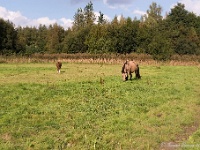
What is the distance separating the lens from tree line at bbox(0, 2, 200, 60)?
57.3m

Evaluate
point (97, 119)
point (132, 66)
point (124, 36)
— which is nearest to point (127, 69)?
point (132, 66)

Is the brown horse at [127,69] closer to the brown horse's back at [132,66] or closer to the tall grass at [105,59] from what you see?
the brown horse's back at [132,66]

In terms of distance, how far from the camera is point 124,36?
61125 millimetres

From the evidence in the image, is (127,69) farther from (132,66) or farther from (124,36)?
(124,36)

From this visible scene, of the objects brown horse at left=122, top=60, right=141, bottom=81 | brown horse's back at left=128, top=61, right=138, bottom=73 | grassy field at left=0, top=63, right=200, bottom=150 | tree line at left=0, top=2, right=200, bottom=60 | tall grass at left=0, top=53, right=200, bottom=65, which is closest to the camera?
grassy field at left=0, top=63, right=200, bottom=150

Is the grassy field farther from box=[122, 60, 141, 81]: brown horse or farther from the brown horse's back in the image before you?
the brown horse's back

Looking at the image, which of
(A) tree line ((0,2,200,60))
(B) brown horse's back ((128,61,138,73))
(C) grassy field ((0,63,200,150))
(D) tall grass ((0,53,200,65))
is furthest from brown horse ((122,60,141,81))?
(A) tree line ((0,2,200,60))

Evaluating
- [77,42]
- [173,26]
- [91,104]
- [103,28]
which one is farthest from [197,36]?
[91,104]

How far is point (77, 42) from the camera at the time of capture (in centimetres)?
6738

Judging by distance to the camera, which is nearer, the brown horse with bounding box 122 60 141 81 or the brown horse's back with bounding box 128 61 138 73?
the brown horse with bounding box 122 60 141 81

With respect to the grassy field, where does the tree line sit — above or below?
above

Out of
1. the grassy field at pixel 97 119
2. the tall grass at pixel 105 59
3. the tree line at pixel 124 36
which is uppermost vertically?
the tree line at pixel 124 36

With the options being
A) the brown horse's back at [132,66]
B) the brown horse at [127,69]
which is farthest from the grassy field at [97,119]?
the brown horse's back at [132,66]

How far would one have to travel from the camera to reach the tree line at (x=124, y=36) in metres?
57.3
